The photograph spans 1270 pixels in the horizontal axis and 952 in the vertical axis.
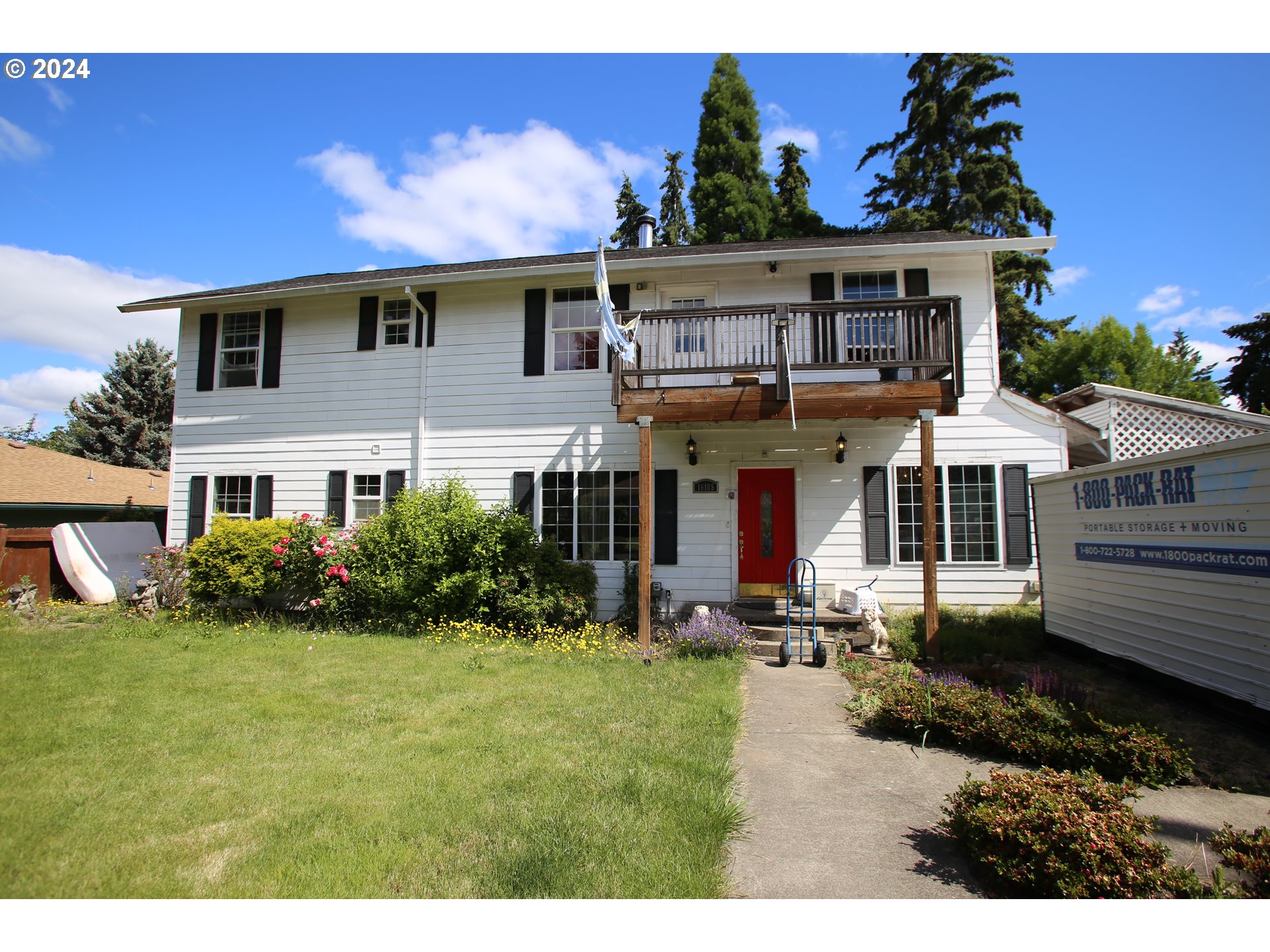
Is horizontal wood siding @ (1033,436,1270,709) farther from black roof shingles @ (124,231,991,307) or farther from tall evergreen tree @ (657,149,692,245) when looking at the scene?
tall evergreen tree @ (657,149,692,245)

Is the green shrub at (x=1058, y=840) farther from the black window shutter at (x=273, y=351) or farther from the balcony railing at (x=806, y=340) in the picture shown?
the black window shutter at (x=273, y=351)

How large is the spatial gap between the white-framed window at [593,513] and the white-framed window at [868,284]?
485 cm

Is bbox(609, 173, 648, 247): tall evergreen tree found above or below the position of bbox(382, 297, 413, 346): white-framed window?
above

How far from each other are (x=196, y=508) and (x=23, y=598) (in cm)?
415

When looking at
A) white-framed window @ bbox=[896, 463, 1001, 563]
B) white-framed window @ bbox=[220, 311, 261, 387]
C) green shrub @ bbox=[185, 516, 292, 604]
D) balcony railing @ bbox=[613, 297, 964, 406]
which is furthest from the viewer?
white-framed window @ bbox=[220, 311, 261, 387]

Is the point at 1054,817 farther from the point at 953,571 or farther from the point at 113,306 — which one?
the point at 113,306

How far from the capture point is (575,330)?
11.3m

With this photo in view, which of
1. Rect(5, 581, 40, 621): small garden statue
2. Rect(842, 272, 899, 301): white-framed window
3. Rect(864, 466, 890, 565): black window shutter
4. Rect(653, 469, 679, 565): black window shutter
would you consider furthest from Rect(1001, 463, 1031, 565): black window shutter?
Rect(5, 581, 40, 621): small garden statue

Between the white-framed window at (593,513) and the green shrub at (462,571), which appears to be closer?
the green shrub at (462,571)

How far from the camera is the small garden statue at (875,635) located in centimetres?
859

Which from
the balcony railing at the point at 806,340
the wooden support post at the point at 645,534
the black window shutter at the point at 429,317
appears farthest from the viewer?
the black window shutter at the point at 429,317

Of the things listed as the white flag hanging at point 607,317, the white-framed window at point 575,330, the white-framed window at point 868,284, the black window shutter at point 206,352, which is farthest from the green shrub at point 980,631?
the black window shutter at point 206,352

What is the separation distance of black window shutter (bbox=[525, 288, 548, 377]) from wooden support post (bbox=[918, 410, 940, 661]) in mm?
6447

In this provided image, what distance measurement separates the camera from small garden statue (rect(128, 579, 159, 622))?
10.3 metres
